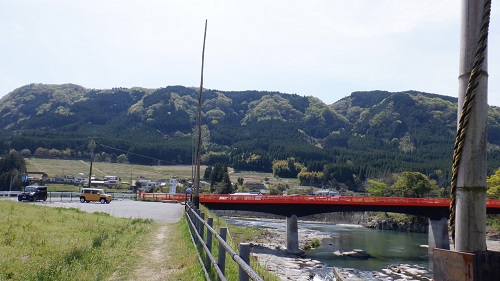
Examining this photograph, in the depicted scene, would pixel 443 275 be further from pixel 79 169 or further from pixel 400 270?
pixel 79 169

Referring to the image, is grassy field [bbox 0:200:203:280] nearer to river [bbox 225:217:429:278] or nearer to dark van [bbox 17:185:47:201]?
river [bbox 225:217:429:278]

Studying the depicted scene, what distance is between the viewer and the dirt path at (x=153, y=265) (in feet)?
37.0

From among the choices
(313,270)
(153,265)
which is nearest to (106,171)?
(313,270)

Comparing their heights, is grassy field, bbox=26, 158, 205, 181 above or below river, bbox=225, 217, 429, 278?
above

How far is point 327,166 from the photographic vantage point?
195 m

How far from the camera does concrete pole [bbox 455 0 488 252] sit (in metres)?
2.93

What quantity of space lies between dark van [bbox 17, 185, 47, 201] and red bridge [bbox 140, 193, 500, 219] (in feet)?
62.1

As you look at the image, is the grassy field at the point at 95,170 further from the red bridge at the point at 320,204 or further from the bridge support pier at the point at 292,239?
the bridge support pier at the point at 292,239

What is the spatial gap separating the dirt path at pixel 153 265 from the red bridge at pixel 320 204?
3831cm

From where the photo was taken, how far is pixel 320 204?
57188mm

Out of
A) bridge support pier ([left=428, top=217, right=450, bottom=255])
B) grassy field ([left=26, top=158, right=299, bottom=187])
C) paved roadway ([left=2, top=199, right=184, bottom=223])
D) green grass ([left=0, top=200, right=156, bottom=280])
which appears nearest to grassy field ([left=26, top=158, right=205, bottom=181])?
grassy field ([left=26, top=158, right=299, bottom=187])

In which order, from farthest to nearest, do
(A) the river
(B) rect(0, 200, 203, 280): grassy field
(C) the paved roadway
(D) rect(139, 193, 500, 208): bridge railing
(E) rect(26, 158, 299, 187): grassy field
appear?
(E) rect(26, 158, 299, 187): grassy field → (D) rect(139, 193, 500, 208): bridge railing → (A) the river → (C) the paved roadway → (B) rect(0, 200, 203, 280): grassy field

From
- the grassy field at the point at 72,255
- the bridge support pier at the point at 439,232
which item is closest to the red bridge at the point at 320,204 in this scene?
the bridge support pier at the point at 439,232

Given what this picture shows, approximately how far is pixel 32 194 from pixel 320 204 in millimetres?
34478
